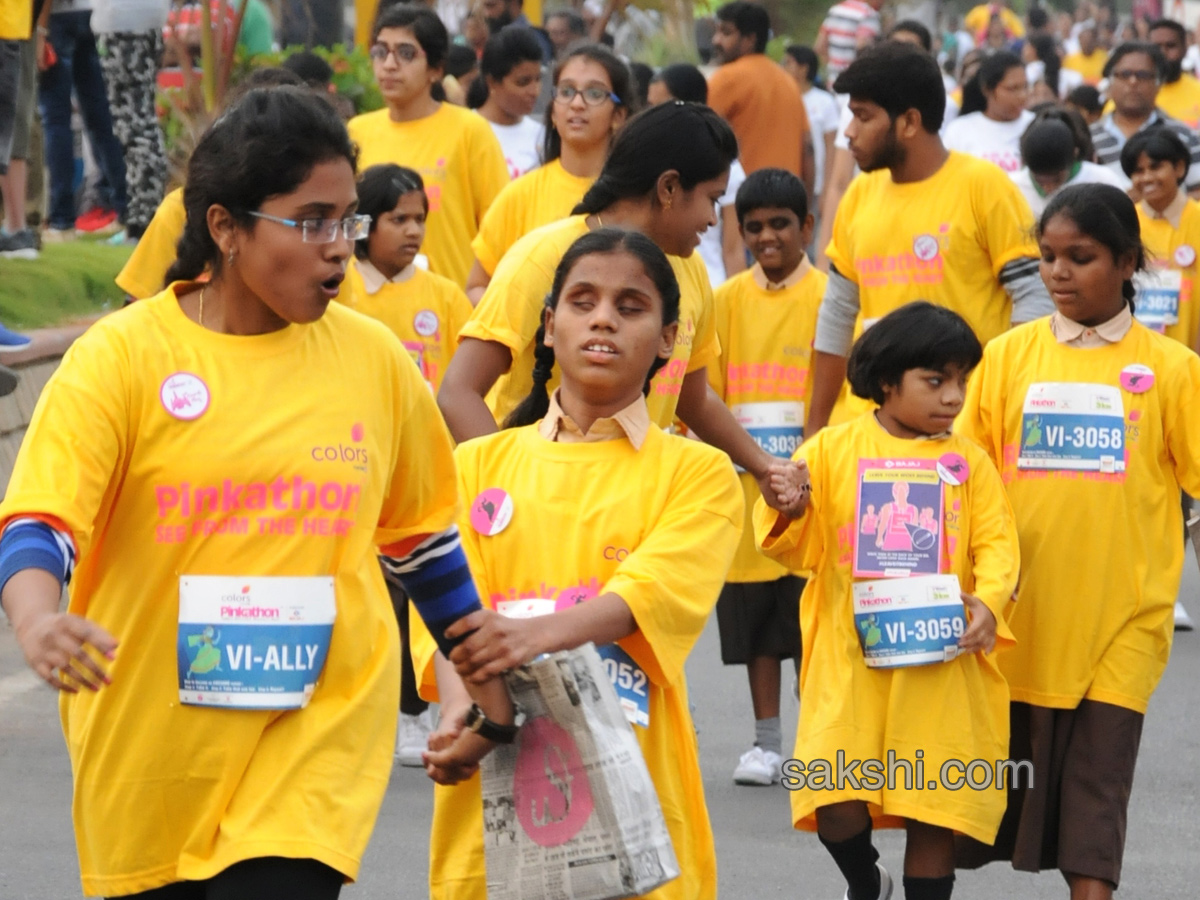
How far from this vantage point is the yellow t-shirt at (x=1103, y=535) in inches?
217

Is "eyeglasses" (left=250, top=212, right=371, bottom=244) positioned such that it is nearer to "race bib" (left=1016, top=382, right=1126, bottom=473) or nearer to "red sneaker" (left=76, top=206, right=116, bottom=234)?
"race bib" (left=1016, top=382, right=1126, bottom=473)

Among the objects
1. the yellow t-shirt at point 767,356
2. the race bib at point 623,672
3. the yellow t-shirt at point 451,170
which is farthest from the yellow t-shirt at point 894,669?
the yellow t-shirt at point 451,170

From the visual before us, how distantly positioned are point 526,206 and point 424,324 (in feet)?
2.25

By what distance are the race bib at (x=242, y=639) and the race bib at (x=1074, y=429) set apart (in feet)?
8.73

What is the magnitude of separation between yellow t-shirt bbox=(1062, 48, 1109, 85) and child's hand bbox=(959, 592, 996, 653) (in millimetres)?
22219

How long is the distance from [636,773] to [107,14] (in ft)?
32.2

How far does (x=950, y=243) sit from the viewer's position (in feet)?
22.6

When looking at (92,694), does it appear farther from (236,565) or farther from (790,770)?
(790,770)

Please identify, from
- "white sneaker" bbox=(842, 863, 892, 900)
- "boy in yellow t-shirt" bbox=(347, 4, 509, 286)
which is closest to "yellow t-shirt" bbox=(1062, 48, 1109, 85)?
"boy in yellow t-shirt" bbox=(347, 4, 509, 286)

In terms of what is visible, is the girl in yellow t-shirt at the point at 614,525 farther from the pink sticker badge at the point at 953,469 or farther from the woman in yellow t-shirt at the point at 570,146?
the woman in yellow t-shirt at the point at 570,146

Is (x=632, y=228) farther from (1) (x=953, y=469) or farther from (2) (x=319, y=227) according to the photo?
(2) (x=319, y=227)

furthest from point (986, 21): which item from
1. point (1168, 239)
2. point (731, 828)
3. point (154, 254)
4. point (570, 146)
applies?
point (731, 828)

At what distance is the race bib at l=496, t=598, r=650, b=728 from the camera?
4.04m

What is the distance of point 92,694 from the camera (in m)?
3.49
